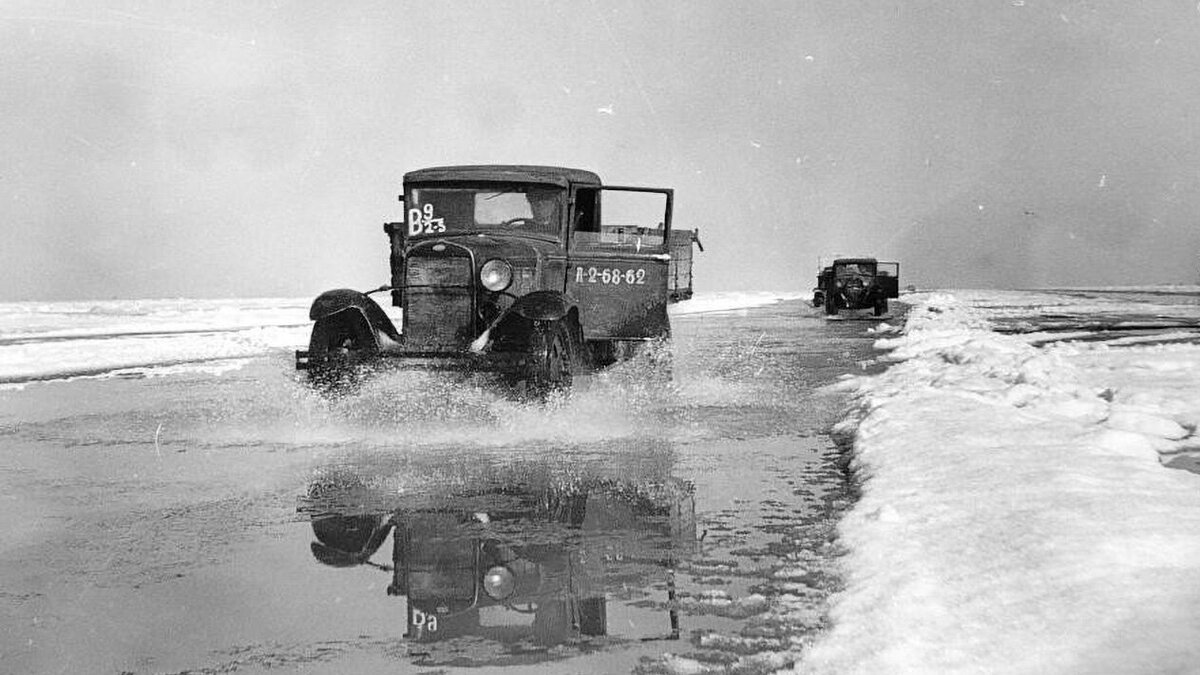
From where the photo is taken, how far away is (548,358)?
354 inches

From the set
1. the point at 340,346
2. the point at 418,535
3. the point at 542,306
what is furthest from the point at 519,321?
the point at 418,535

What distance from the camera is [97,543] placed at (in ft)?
15.9

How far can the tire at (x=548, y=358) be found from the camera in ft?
29.2

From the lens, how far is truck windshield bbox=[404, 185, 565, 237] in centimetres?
1093

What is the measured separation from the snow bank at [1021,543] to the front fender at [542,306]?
2749 millimetres

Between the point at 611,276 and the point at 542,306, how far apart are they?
2035 millimetres

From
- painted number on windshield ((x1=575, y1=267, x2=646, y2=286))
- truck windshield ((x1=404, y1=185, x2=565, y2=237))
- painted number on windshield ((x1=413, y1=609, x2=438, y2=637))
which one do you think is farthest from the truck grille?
painted number on windshield ((x1=413, y1=609, x2=438, y2=637))

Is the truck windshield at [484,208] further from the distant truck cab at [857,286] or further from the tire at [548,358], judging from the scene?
the distant truck cab at [857,286]

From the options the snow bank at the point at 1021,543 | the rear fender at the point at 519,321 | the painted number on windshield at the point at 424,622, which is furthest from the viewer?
the rear fender at the point at 519,321

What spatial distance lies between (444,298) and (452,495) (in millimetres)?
4172

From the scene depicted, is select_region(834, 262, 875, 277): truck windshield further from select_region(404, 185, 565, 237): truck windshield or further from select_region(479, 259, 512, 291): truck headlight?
select_region(479, 259, 512, 291): truck headlight

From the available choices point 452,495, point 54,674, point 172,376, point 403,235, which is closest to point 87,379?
point 172,376

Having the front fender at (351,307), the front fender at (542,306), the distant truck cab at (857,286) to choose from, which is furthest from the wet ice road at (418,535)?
the distant truck cab at (857,286)

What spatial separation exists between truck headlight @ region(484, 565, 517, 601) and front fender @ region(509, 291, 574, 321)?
481 cm
